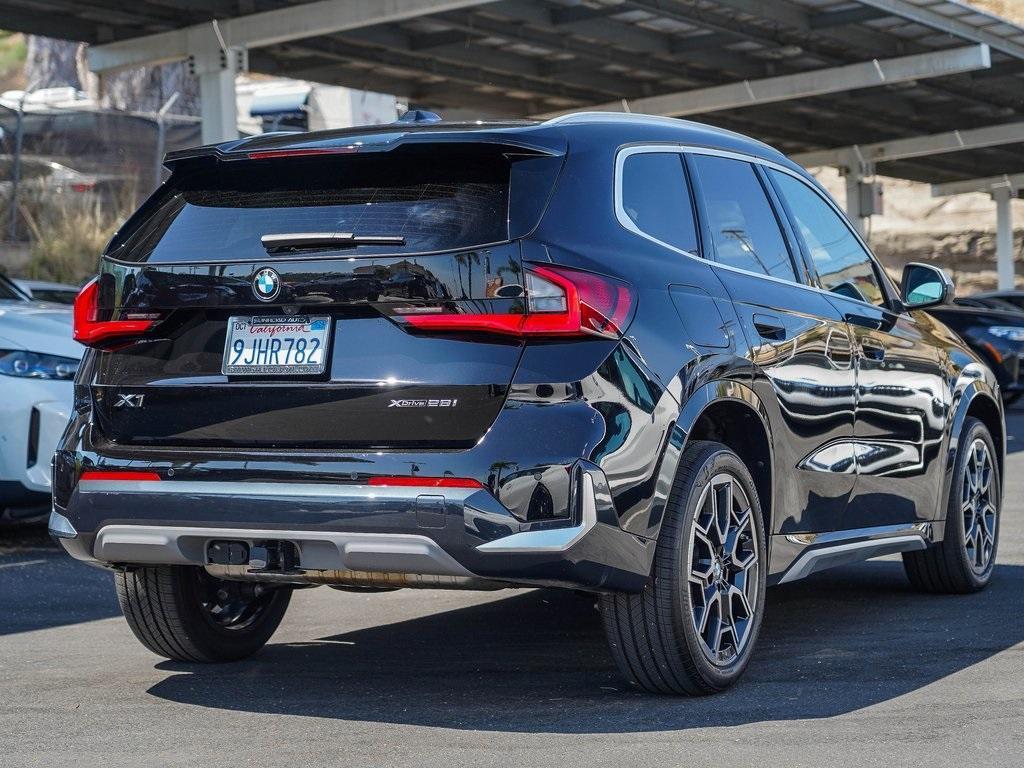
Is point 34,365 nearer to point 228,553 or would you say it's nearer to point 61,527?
Answer: point 61,527

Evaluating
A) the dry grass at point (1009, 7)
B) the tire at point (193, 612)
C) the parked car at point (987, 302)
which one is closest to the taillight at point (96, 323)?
the tire at point (193, 612)

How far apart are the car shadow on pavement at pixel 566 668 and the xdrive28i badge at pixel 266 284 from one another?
4.02 feet

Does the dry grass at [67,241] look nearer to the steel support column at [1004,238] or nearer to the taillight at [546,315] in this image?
the taillight at [546,315]

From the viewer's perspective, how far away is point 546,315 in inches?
171

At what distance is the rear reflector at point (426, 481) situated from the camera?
4273mm

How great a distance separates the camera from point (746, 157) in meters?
5.74

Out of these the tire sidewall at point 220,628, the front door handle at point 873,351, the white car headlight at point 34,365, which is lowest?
the tire sidewall at point 220,628

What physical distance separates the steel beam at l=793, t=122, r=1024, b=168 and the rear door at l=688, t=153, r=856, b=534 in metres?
27.3

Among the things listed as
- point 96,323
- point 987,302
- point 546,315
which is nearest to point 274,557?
point 96,323

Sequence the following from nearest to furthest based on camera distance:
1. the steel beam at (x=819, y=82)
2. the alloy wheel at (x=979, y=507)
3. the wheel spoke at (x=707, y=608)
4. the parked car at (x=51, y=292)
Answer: the wheel spoke at (x=707, y=608) < the alloy wheel at (x=979, y=507) < the parked car at (x=51, y=292) < the steel beam at (x=819, y=82)

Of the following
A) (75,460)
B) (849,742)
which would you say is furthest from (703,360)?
(75,460)

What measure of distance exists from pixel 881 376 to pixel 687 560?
65.1 inches

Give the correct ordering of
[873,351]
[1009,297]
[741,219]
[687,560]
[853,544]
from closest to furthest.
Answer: [687,560], [741,219], [853,544], [873,351], [1009,297]

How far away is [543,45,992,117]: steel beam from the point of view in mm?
22875
